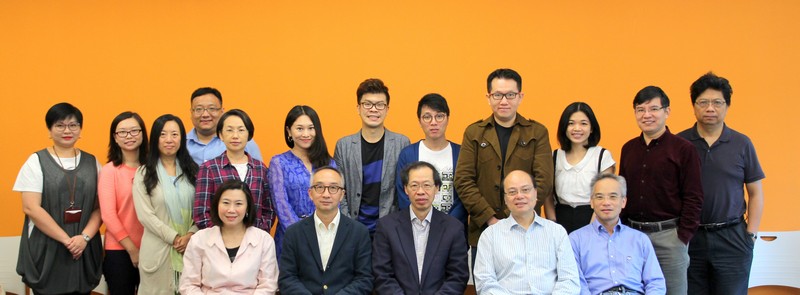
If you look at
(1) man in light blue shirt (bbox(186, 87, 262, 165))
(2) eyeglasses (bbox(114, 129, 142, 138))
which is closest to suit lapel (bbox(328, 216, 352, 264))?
(1) man in light blue shirt (bbox(186, 87, 262, 165))

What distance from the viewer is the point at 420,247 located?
3.15 meters

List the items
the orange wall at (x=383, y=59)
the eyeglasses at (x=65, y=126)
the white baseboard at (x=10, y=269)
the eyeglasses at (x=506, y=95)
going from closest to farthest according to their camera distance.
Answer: the eyeglasses at (x=506, y=95), the eyeglasses at (x=65, y=126), the white baseboard at (x=10, y=269), the orange wall at (x=383, y=59)

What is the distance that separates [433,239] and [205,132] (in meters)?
1.52

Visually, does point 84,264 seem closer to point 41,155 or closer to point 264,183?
point 41,155

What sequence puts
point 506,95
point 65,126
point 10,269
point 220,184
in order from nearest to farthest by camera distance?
point 220,184
point 506,95
point 65,126
point 10,269

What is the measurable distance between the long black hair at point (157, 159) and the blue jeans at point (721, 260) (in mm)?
2676

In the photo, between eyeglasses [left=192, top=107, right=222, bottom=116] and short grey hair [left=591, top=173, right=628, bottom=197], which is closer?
short grey hair [left=591, top=173, right=628, bottom=197]

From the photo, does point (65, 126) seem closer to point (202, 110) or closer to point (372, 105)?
point (202, 110)

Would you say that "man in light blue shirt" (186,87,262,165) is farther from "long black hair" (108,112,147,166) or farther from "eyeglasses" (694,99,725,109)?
"eyeglasses" (694,99,725,109)

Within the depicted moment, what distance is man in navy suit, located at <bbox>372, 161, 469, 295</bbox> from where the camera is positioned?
10.1 feet

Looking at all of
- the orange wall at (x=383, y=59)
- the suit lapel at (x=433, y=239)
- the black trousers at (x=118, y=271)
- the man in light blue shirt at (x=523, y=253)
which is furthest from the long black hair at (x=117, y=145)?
the man in light blue shirt at (x=523, y=253)

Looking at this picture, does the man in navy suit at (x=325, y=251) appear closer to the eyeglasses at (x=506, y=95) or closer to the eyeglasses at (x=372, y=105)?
the eyeglasses at (x=372, y=105)

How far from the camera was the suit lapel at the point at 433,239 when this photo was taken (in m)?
3.10

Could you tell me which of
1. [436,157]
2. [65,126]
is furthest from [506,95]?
[65,126]
